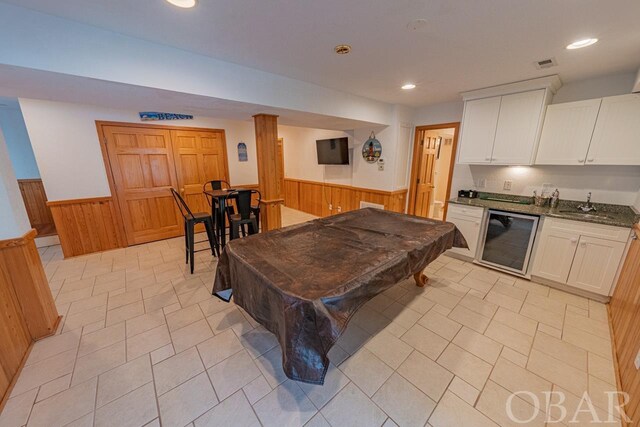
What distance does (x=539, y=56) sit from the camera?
2092 millimetres

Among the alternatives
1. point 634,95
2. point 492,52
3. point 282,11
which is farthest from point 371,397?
point 634,95

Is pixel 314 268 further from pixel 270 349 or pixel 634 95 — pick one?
pixel 634 95

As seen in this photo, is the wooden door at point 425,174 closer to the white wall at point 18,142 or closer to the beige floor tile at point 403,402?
the beige floor tile at point 403,402

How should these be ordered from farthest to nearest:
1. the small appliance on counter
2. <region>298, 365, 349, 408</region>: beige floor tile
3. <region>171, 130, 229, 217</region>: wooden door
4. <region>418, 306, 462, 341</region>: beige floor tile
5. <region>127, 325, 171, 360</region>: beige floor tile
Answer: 1. <region>171, 130, 229, 217</region>: wooden door
2. the small appliance on counter
3. <region>418, 306, 462, 341</region>: beige floor tile
4. <region>127, 325, 171, 360</region>: beige floor tile
5. <region>298, 365, 349, 408</region>: beige floor tile

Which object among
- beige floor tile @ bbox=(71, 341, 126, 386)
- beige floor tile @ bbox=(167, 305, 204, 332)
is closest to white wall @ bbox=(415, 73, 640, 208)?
beige floor tile @ bbox=(167, 305, 204, 332)

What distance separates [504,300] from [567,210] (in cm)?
142

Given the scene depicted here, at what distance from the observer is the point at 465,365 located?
1.73 m

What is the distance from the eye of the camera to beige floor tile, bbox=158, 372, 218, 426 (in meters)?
1.38

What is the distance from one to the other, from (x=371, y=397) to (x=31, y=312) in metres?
2.79

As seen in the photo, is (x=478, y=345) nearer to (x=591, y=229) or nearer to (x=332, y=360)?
(x=332, y=360)

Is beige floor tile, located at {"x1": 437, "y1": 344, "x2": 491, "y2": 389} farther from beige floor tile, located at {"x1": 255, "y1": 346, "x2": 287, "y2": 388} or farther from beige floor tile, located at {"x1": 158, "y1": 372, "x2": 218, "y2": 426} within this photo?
beige floor tile, located at {"x1": 158, "y1": 372, "x2": 218, "y2": 426}

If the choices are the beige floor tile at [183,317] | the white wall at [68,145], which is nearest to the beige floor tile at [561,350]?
the beige floor tile at [183,317]

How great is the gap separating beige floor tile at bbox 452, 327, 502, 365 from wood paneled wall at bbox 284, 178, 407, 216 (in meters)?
2.65

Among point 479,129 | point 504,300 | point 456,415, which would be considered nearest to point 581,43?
point 479,129
